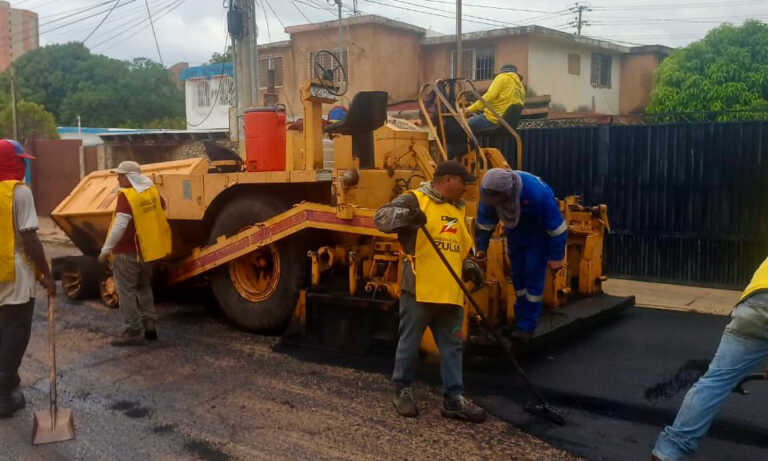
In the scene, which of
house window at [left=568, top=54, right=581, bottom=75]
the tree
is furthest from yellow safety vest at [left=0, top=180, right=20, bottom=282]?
house window at [left=568, top=54, right=581, bottom=75]

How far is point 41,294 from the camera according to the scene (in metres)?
8.96

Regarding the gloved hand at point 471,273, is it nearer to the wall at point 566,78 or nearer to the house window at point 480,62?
the wall at point 566,78

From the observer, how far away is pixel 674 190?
913 centimetres

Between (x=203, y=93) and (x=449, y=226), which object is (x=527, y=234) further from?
(x=203, y=93)

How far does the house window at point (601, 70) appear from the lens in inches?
1133

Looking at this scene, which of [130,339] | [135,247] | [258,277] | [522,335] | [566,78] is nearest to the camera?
[522,335]

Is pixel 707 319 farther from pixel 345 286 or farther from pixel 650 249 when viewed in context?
pixel 345 286

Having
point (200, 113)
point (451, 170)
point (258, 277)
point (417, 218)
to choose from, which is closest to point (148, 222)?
point (258, 277)

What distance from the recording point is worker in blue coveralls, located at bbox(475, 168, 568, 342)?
5207 mm

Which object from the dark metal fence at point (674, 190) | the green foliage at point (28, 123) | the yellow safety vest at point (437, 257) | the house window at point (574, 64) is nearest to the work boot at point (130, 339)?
the yellow safety vest at point (437, 257)

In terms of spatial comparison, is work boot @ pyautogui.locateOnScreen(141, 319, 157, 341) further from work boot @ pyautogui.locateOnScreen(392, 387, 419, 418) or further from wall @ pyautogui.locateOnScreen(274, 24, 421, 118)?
wall @ pyautogui.locateOnScreen(274, 24, 421, 118)

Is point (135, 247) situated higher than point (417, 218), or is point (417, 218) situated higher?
point (417, 218)

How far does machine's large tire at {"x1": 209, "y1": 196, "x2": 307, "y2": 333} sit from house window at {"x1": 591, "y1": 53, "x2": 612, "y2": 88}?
80.9ft

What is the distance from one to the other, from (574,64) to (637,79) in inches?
152
